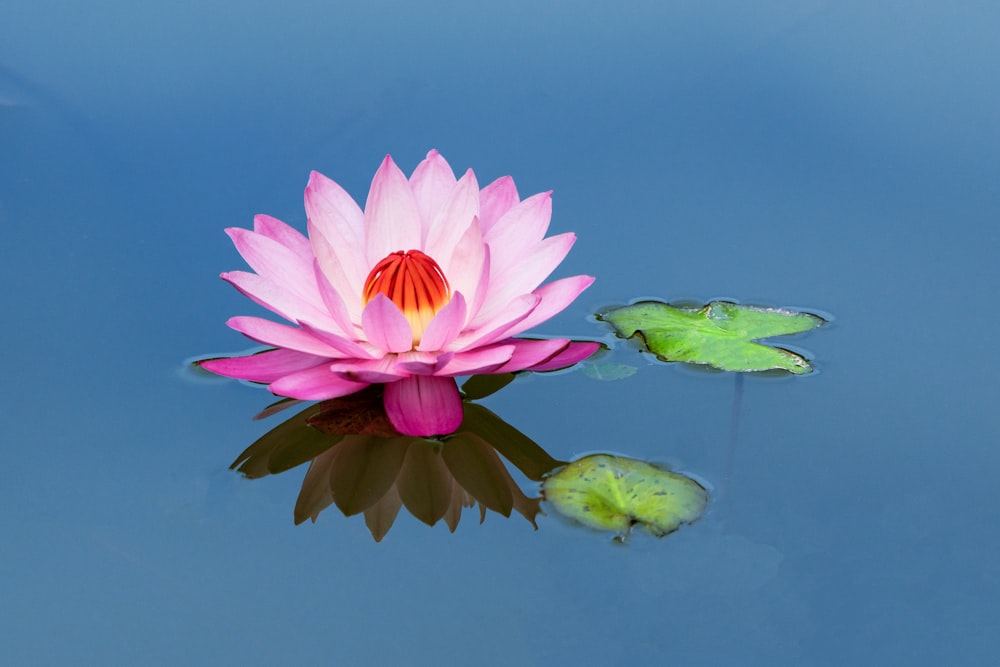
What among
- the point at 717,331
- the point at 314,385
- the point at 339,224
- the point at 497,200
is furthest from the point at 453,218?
the point at 717,331

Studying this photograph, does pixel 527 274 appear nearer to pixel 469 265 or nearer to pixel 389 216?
pixel 469 265

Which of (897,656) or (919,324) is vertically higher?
(919,324)

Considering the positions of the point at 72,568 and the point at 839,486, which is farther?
the point at 839,486

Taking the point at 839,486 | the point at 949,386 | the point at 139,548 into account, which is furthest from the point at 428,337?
the point at 949,386

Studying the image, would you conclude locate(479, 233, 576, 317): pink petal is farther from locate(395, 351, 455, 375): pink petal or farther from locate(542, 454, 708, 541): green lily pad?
locate(542, 454, 708, 541): green lily pad

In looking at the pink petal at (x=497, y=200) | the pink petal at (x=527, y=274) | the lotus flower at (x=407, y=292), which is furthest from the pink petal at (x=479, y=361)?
→ the pink petal at (x=497, y=200)

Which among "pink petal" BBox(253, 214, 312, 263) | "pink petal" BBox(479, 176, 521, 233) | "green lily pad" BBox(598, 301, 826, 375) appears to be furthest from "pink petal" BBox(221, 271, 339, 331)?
"green lily pad" BBox(598, 301, 826, 375)

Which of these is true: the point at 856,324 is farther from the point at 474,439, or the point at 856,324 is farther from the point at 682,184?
the point at 474,439
